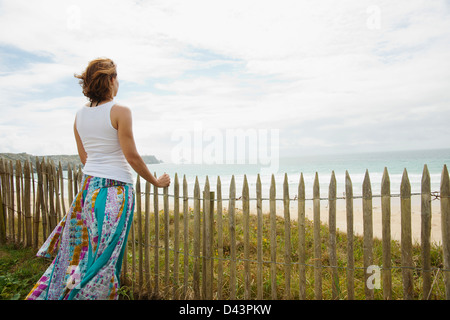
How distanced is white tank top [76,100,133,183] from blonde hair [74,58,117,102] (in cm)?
9

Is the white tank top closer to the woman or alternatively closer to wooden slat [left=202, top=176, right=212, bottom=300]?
the woman

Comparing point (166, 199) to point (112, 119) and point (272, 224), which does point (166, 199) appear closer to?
point (272, 224)

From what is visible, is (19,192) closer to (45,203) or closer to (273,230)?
(45,203)

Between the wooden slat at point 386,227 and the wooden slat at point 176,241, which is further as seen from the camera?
the wooden slat at point 176,241

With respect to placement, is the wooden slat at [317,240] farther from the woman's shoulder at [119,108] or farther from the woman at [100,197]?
the woman's shoulder at [119,108]

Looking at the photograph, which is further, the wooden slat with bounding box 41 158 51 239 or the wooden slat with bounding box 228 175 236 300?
the wooden slat with bounding box 41 158 51 239

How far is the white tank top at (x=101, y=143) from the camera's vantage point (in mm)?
2408

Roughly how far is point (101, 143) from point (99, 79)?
0.48 m

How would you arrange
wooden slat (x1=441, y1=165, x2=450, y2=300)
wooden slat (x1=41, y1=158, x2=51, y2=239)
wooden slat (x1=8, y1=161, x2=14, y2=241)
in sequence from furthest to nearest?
wooden slat (x1=8, y1=161, x2=14, y2=241), wooden slat (x1=41, y1=158, x2=51, y2=239), wooden slat (x1=441, y1=165, x2=450, y2=300)

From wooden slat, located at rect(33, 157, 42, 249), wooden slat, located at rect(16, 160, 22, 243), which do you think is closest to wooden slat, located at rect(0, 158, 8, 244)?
wooden slat, located at rect(16, 160, 22, 243)

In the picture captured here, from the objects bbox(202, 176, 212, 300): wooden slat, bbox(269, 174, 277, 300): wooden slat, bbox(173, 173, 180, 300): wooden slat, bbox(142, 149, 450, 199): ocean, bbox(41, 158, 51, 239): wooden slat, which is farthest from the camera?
bbox(142, 149, 450, 199): ocean

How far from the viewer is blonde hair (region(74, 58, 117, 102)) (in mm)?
2404

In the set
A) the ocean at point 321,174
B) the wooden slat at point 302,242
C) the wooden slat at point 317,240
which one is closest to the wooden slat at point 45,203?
the ocean at point 321,174
